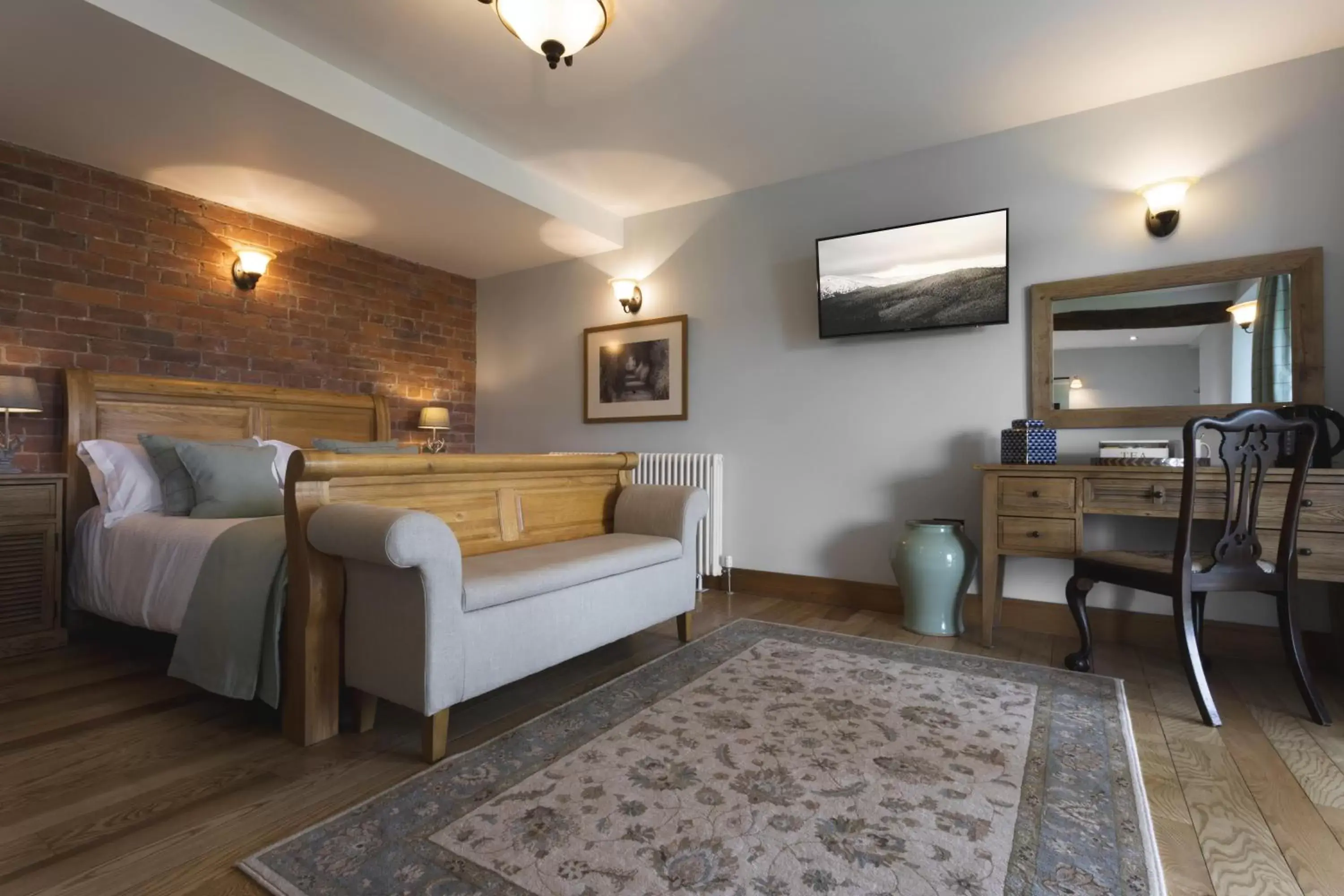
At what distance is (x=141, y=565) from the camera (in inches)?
103

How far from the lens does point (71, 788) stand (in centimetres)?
167

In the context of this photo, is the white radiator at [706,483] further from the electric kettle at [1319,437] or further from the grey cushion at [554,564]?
the electric kettle at [1319,437]

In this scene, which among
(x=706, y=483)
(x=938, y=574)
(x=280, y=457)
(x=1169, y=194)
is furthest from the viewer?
(x=706, y=483)

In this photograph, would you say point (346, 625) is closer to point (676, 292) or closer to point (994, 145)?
point (676, 292)

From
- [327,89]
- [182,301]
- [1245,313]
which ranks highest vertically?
[327,89]

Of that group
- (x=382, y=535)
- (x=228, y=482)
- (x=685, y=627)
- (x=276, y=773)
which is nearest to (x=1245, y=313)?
(x=685, y=627)

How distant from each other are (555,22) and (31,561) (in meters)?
3.19

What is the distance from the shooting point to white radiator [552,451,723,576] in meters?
4.05

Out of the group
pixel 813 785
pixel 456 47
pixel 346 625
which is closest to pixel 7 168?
pixel 456 47

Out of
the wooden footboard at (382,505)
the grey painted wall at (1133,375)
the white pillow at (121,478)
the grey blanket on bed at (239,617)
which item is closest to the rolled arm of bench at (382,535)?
the wooden footboard at (382,505)

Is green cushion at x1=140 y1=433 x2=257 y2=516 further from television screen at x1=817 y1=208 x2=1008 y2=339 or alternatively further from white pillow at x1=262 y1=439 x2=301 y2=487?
television screen at x1=817 y1=208 x2=1008 y2=339

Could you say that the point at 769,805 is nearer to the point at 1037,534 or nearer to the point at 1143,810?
the point at 1143,810

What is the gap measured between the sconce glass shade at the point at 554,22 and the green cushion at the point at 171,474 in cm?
241

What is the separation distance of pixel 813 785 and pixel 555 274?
4267 millimetres
